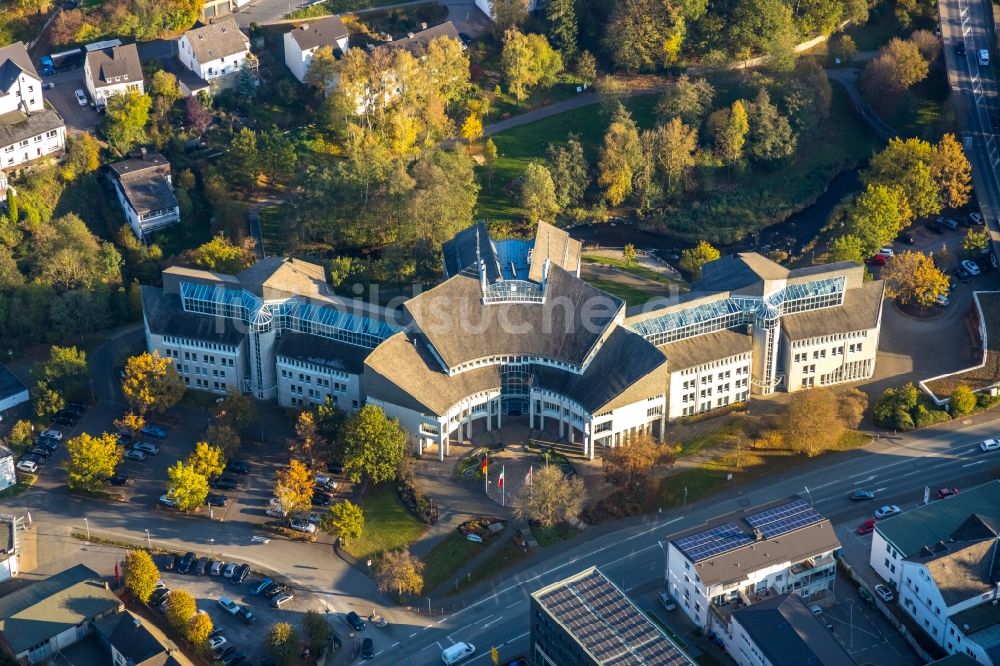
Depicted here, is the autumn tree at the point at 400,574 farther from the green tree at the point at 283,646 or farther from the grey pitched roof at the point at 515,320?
the grey pitched roof at the point at 515,320

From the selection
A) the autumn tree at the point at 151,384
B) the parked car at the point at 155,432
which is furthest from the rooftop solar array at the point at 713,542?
the autumn tree at the point at 151,384

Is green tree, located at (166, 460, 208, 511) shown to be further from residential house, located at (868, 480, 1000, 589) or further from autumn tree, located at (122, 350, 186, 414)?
residential house, located at (868, 480, 1000, 589)

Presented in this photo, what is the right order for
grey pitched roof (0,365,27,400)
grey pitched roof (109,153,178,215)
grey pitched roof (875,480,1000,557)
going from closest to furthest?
grey pitched roof (875,480,1000,557)
grey pitched roof (0,365,27,400)
grey pitched roof (109,153,178,215)

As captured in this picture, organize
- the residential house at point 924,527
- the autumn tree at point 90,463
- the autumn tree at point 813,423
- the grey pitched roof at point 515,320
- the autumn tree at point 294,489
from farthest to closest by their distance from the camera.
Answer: the grey pitched roof at point 515,320
the autumn tree at point 813,423
the autumn tree at point 90,463
the autumn tree at point 294,489
the residential house at point 924,527

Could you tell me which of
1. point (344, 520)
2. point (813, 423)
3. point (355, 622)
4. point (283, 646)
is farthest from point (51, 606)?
point (813, 423)

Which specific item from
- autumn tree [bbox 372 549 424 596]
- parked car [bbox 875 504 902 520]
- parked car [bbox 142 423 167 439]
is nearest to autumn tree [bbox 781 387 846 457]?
parked car [bbox 875 504 902 520]

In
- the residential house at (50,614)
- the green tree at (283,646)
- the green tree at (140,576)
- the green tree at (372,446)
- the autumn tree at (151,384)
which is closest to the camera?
the green tree at (283,646)
